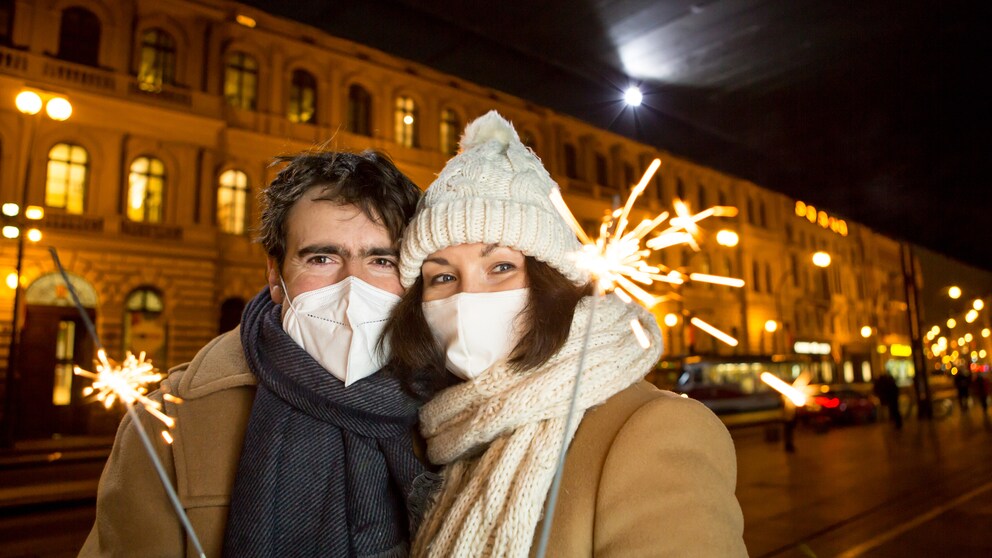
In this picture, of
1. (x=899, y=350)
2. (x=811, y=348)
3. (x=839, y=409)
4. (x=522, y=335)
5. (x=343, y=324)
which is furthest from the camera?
(x=899, y=350)

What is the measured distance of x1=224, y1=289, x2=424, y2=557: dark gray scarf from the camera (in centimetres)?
178

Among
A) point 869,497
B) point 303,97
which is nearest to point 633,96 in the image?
point 869,497

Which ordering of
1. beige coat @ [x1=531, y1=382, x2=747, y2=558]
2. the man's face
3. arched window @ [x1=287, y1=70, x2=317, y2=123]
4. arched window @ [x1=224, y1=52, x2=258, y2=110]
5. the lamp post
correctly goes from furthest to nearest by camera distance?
arched window @ [x1=287, y1=70, x2=317, y2=123] → arched window @ [x1=224, y1=52, x2=258, y2=110] → the lamp post → the man's face → beige coat @ [x1=531, y1=382, x2=747, y2=558]

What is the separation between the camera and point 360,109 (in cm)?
2256

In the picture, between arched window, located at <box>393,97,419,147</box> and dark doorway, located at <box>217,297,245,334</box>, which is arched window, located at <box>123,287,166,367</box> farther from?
arched window, located at <box>393,97,419,147</box>

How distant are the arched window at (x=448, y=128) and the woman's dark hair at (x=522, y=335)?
74.7 ft

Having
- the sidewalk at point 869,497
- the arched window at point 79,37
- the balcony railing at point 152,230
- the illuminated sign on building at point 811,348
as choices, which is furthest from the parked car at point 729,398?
the arched window at point 79,37

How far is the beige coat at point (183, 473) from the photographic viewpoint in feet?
6.17

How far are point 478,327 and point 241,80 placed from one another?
20.8 metres

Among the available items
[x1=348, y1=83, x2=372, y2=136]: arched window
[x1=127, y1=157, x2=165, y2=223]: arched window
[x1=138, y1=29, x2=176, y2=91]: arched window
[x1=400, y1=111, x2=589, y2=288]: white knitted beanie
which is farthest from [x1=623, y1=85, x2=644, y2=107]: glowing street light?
[x1=348, y1=83, x2=372, y2=136]: arched window

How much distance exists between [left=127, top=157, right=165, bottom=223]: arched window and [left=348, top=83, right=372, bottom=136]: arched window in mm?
6625

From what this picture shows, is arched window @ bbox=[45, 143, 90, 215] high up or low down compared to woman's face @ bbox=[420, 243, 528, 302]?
up

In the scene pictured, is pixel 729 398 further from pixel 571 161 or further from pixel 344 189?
pixel 344 189

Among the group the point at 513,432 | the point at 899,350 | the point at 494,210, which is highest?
the point at 494,210
